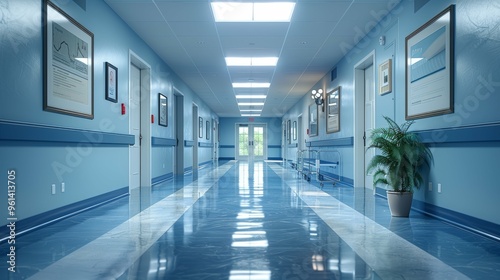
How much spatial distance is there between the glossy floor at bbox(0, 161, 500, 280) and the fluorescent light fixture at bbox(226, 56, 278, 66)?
487 cm

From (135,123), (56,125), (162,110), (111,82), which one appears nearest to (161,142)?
(162,110)

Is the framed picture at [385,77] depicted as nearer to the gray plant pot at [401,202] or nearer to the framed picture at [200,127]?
the gray plant pot at [401,202]

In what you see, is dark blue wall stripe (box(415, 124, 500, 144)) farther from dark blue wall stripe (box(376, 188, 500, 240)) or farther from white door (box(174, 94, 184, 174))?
white door (box(174, 94, 184, 174))

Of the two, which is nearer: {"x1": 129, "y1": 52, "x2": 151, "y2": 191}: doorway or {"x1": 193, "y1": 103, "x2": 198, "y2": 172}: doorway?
{"x1": 129, "y1": 52, "x2": 151, "y2": 191}: doorway

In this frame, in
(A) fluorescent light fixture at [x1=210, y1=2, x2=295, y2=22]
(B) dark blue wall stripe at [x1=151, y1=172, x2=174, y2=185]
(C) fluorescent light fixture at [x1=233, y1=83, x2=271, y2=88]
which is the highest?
(A) fluorescent light fixture at [x1=210, y1=2, x2=295, y2=22]

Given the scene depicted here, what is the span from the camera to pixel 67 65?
433cm

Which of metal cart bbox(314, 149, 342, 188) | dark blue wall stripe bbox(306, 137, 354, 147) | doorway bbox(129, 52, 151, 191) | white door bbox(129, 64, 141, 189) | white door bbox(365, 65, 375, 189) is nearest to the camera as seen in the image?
white door bbox(129, 64, 141, 189)

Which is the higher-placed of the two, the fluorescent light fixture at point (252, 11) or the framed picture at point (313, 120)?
the fluorescent light fixture at point (252, 11)

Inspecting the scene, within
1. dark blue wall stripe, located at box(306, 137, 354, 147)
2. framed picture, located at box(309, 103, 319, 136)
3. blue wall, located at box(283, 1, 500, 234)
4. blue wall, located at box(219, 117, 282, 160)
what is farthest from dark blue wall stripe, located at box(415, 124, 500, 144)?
blue wall, located at box(219, 117, 282, 160)

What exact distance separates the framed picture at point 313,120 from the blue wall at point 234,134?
12.6 m

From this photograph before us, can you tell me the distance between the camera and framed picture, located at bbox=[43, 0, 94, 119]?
392 cm

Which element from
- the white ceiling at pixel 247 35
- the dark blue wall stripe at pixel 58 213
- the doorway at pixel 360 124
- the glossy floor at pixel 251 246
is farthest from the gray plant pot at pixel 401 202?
the dark blue wall stripe at pixel 58 213

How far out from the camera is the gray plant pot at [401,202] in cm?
438

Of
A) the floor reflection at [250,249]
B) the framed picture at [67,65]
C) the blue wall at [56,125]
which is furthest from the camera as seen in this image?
the framed picture at [67,65]
